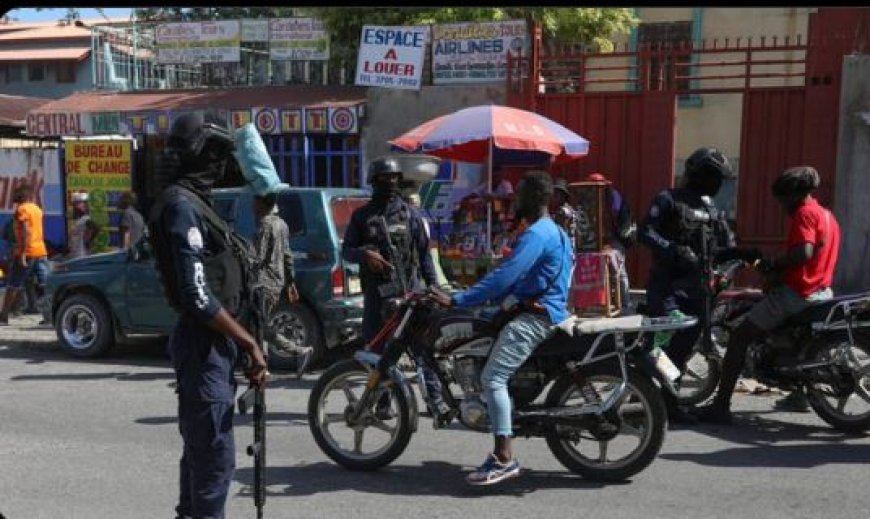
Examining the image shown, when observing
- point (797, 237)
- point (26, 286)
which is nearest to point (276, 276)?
point (797, 237)

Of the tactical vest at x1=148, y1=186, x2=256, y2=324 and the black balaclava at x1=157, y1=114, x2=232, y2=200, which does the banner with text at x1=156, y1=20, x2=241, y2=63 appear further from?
the tactical vest at x1=148, y1=186, x2=256, y2=324

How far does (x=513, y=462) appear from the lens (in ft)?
16.1

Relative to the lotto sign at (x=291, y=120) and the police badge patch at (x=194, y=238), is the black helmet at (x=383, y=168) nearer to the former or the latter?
the police badge patch at (x=194, y=238)

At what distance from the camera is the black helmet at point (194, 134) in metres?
3.61

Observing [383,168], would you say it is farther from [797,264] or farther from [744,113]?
[744,113]

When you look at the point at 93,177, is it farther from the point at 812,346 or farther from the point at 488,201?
the point at 812,346

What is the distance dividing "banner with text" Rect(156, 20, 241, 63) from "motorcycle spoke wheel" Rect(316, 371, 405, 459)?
12.2 m

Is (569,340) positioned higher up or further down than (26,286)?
higher up

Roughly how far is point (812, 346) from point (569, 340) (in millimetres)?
2134

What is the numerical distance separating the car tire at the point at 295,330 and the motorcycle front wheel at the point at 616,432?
12.2 ft

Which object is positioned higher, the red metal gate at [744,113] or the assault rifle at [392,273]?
the red metal gate at [744,113]

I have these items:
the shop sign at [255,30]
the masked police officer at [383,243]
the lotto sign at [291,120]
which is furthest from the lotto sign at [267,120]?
the masked police officer at [383,243]

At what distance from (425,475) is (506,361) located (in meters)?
0.93

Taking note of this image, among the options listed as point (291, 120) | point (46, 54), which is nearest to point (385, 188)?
point (291, 120)
